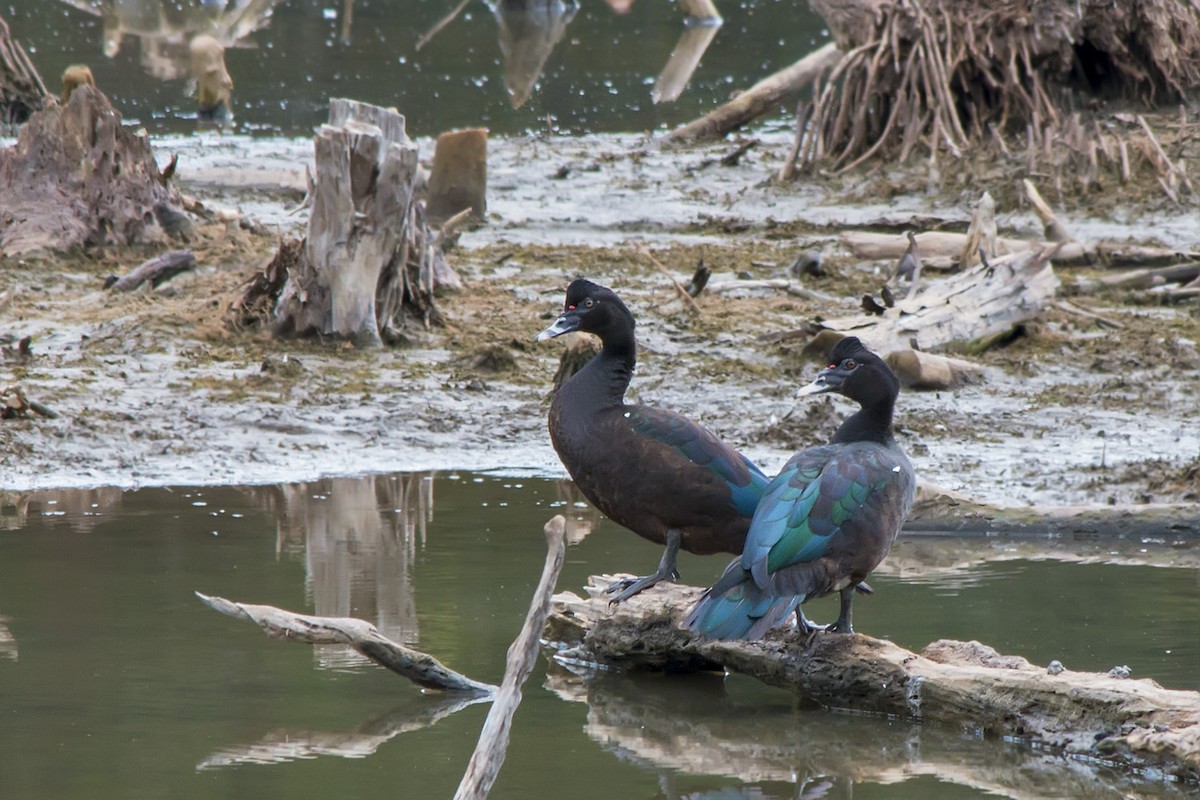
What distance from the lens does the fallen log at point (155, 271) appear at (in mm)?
11852

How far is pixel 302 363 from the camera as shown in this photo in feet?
34.7

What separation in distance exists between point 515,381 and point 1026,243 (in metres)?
4.02

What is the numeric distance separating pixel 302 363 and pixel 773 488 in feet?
17.3

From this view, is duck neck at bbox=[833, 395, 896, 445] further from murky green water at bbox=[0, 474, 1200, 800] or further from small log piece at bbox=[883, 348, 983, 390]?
small log piece at bbox=[883, 348, 983, 390]

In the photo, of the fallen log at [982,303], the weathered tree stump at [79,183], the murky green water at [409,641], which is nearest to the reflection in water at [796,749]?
the murky green water at [409,641]

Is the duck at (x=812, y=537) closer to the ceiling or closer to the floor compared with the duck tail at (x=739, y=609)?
closer to the ceiling

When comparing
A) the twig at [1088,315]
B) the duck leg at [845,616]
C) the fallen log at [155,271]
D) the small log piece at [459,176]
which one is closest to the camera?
the duck leg at [845,616]

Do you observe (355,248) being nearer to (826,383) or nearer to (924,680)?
(826,383)

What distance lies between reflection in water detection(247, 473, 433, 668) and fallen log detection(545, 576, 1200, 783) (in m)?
0.73

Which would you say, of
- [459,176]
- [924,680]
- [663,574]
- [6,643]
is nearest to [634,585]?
[663,574]

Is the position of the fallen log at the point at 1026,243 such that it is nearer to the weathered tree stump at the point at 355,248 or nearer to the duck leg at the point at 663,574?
the weathered tree stump at the point at 355,248

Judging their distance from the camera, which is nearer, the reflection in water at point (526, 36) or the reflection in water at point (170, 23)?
the reflection in water at point (526, 36)

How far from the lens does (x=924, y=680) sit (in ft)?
18.8

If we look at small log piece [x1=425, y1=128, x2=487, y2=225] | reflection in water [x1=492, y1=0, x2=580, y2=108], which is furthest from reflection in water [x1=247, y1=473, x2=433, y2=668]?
reflection in water [x1=492, y1=0, x2=580, y2=108]
